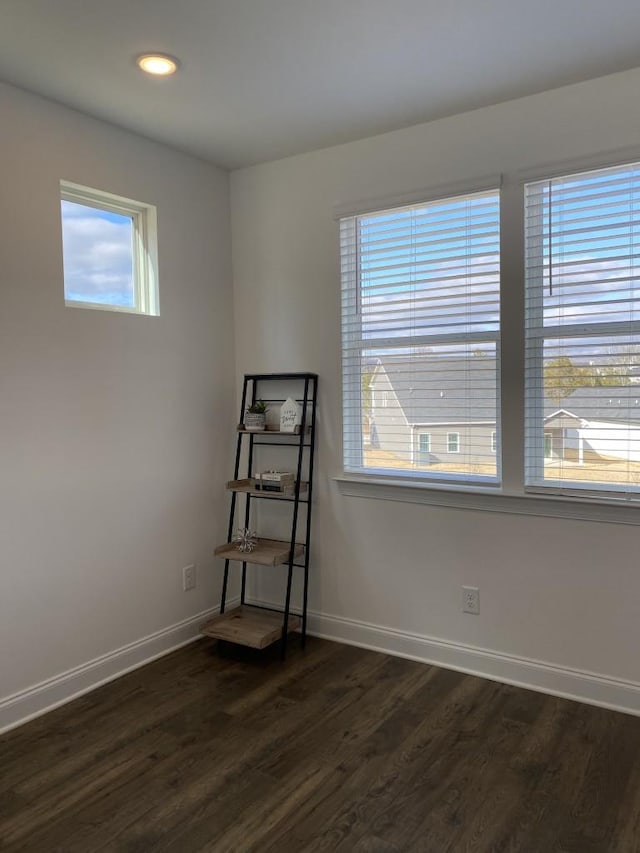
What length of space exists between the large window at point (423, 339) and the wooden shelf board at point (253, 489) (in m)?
0.33

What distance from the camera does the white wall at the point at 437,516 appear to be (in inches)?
103

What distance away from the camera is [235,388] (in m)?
3.71

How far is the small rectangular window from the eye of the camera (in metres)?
2.84

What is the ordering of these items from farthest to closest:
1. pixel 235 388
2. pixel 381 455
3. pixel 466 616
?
pixel 235 388, pixel 381 455, pixel 466 616

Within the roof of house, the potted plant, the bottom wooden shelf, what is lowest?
the bottom wooden shelf

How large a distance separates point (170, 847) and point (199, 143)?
2.98m

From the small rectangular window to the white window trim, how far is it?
1.36m

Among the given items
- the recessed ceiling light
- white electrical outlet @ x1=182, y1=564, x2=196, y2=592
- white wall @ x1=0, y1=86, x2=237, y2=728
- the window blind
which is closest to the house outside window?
the window blind

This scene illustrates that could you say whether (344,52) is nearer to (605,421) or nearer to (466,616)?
(605,421)

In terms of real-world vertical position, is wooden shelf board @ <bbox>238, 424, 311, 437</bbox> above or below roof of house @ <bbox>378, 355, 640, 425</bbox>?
below

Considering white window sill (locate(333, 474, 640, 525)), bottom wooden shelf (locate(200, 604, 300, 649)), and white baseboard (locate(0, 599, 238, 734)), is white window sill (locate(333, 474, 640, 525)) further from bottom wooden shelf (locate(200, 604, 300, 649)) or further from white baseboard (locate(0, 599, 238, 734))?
white baseboard (locate(0, 599, 238, 734))

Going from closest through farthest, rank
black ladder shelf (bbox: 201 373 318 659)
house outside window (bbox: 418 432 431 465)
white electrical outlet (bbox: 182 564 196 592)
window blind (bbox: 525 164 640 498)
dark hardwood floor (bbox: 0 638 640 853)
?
dark hardwood floor (bbox: 0 638 640 853)
window blind (bbox: 525 164 640 498)
house outside window (bbox: 418 432 431 465)
black ladder shelf (bbox: 201 373 318 659)
white electrical outlet (bbox: 182 564 196 592)

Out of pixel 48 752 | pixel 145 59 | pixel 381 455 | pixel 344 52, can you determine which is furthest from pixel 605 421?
pixel 48 752

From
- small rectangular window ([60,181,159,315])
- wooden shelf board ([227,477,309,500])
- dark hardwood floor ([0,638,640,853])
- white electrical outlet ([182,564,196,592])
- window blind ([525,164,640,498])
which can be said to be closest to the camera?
dark hardwood floor ([0,638,640,853])
